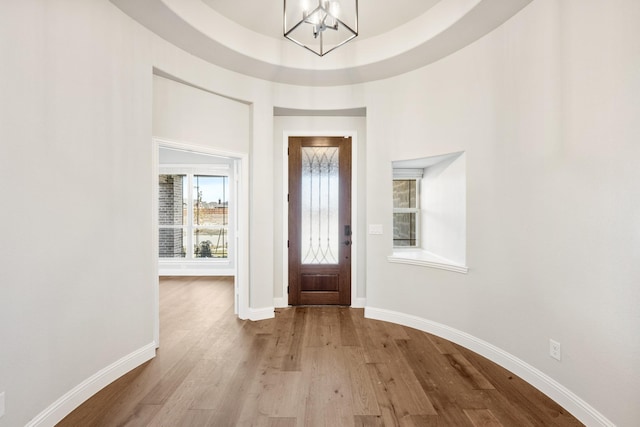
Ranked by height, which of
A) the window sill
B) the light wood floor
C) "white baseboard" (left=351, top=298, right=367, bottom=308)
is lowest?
the light wood floor

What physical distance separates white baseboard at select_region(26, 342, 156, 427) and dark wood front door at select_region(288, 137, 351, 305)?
1954mm

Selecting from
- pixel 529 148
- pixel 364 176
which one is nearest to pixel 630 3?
pixel 529 148

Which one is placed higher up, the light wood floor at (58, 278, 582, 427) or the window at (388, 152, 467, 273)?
the window at (388, 152, 467, 273)

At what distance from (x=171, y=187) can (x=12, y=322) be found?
4958 mm

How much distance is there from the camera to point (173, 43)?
109 inches

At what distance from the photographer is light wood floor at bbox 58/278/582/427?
6.07 feet

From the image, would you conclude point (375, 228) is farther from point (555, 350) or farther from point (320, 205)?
point (555, 350)

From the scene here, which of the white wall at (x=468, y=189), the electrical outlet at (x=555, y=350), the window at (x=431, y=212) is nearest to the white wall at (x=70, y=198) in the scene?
the white wall at (x=468, y=189)

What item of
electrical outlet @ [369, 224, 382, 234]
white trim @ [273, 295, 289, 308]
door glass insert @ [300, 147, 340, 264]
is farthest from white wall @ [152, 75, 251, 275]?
electrical outlet @ [369, 224, 382, 234]

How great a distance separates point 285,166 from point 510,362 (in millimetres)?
Result: 3319

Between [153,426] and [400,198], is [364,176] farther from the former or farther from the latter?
[153,426]

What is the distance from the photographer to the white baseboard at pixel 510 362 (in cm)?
179

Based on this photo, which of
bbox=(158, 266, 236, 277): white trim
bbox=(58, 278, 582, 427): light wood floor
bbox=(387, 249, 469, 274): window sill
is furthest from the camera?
bbox=(158, 266, 236, 277): white trim

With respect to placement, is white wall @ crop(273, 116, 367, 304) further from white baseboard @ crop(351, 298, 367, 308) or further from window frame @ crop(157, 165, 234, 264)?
window frame @ crop(157, 165, 234, 264)
